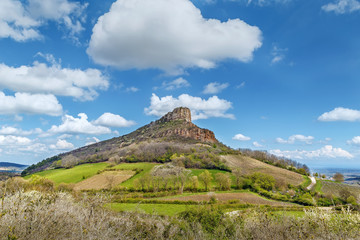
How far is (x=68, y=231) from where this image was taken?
673cm

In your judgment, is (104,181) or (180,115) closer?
(104,181)

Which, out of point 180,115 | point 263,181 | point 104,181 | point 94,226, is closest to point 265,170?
point 263,181

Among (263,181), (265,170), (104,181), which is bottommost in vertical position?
(104,181)

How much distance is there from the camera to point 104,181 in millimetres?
54344

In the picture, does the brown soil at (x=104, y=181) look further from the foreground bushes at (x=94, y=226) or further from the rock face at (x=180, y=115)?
the rock face at (x=180, y=115)

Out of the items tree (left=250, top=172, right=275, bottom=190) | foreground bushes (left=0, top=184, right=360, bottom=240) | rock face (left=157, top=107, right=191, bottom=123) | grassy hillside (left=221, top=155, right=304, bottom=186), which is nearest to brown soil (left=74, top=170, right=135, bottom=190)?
tree (left=250, top=172, right=275, bottom=190)

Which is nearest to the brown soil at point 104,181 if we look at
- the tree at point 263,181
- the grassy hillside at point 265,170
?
the tree at point 263,181

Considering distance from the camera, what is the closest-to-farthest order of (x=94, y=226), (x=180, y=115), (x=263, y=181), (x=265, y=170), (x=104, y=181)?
(x=94, y=226) < (x=263, y=181) < (x=104, y=181) < (x=265, y=170) < (x=180, y=115)

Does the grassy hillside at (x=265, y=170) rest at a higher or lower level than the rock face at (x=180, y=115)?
lower

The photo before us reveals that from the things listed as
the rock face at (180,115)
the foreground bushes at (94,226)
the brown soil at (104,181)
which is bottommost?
the brown soil at (104,181)

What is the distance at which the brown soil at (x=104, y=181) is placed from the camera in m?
50.0

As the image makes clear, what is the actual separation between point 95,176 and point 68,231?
197 ft

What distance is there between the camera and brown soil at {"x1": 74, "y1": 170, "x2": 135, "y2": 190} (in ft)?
164

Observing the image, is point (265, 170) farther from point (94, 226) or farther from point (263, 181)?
point (94, 226)
